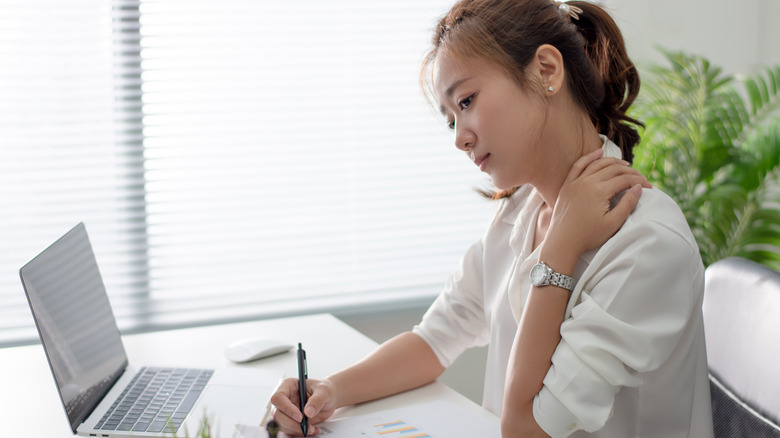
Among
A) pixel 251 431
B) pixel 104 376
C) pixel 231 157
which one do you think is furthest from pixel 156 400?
pixel 231 157

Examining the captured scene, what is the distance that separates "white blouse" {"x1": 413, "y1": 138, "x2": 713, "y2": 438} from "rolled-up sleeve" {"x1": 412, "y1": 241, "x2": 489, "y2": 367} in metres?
0.22

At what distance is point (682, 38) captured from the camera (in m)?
2.92

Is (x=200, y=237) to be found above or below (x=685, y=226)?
below

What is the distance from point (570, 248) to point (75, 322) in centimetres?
84

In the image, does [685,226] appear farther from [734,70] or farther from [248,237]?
[734,70]

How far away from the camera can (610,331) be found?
1005 millimetres

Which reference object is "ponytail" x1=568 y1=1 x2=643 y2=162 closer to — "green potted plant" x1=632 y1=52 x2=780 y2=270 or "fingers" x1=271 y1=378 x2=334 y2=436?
"fingers" x1=271 y1=378 x2=334 y2=436

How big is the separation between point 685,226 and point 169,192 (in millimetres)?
1739

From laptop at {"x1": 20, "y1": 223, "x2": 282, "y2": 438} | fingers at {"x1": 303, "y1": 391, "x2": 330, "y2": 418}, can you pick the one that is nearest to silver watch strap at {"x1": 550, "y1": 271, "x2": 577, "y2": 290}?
fingers at {"x1": 303, "y1": 391, "x2": 330, "y2": 418}

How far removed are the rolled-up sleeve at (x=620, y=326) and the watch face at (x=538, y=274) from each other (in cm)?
6

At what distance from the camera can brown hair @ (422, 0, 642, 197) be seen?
114cm

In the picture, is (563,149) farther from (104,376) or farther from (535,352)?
(104,376)

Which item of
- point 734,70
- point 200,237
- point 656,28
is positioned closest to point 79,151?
point 200,237

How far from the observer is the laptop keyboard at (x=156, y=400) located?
1.17m
